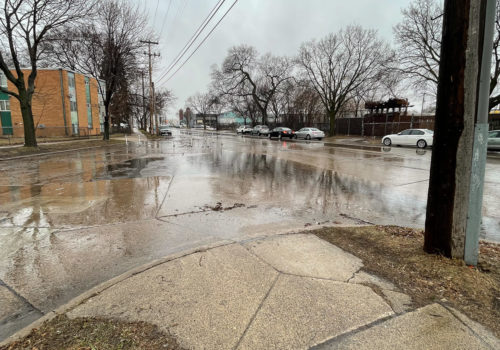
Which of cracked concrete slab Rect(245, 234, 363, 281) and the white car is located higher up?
the white car

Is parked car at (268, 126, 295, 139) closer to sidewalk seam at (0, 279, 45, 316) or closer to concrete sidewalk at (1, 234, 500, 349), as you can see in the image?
concrete sidewalk at (1, 234, 500, 349)

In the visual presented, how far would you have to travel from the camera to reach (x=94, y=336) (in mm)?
2305

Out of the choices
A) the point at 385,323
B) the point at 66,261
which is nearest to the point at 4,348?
the point at 66,261

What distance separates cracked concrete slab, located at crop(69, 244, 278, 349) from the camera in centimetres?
239

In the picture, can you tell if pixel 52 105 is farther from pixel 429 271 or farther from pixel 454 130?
pixel 429 271

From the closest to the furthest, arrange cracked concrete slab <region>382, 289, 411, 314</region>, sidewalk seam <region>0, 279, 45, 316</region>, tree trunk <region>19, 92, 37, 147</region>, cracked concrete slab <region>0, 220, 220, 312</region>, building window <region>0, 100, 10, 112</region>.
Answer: cracked concrete slab <region>382, 289, 411, 314</region>
sidewalk seam <region>0, 279, 45, 316</region>
cracked concrete slab <region>0, 220, 220, 312</region>
tree trunk <region>19, 92, 37, 147</region>
building window <region>0, 100, 10, 112</region>

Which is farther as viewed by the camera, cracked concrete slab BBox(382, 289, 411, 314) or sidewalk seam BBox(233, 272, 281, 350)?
cracked concrete slab BBox(382, 289, 411, 314)

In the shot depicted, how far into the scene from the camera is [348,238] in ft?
14.5

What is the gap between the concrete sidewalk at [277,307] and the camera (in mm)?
2291

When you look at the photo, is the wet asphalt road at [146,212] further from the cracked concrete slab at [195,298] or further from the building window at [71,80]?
the building window at [71,80]

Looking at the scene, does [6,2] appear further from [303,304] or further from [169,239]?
[303,304]

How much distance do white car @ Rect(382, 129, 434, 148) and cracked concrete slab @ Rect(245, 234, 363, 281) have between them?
21.6 meters

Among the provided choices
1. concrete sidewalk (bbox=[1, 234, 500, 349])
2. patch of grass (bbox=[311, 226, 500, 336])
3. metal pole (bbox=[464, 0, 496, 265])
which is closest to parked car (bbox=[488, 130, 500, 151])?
patch of grass (bbox=[311, 226, 500, 336])

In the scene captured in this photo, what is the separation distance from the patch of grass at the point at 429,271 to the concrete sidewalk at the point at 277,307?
0.52 ft
